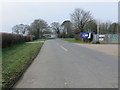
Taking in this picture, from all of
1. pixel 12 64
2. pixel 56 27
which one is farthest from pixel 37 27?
pixel 12 64

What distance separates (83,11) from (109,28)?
38.4 feet

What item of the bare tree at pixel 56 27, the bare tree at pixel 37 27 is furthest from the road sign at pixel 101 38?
the bare tree at pixel 56 27

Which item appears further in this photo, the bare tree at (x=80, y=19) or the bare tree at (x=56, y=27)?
the bare tree at (x=56, y=27)

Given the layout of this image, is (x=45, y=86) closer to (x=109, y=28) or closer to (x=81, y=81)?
(x=81, y=81)

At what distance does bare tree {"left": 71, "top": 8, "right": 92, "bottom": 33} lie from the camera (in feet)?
184

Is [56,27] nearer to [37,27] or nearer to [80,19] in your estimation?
[37,27]

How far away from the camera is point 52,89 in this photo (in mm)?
4633

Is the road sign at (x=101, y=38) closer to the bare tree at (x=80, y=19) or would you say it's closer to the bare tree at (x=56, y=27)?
the bare tree at (x=80, y=19)

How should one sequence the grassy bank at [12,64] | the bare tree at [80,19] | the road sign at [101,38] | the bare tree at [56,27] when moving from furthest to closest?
1. the bare tree at [56,27]
2. the bare tree at [80,19]
3. the road sign at [101,38]
4. the grassy bank at [12,64]

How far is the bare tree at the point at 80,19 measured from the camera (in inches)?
2213

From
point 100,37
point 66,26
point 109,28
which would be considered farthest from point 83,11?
point 66,26

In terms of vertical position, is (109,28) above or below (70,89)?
above

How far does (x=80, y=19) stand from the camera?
5738cm

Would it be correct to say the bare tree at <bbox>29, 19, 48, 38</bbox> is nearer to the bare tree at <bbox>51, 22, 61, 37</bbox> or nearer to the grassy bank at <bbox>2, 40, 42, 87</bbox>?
the bare tree at <bbox>51, 22, 61, 37</bbox>
